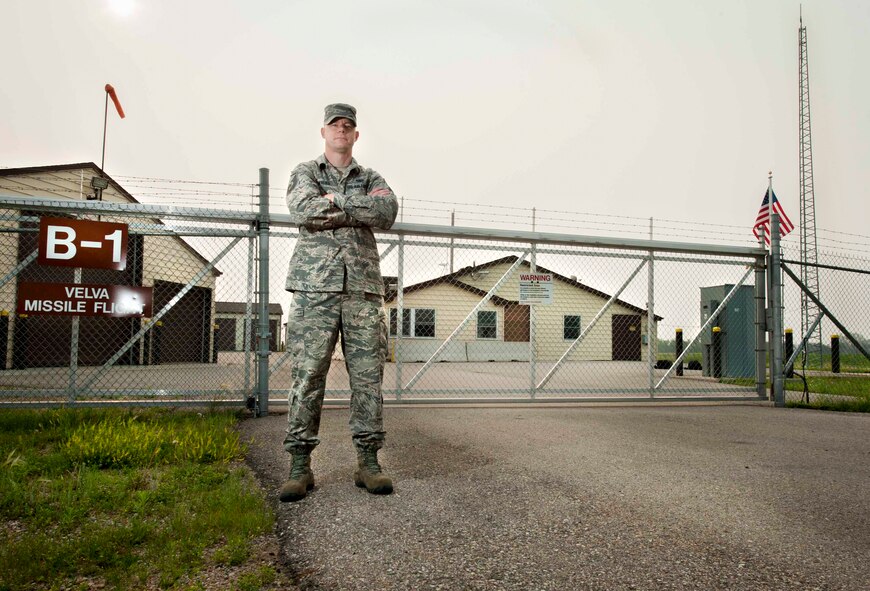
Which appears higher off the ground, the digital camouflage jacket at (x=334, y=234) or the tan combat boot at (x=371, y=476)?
the digital camouflage jacket at (x=334, y=234)

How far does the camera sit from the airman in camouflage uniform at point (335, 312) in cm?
321

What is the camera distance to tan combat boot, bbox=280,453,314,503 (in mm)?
2943

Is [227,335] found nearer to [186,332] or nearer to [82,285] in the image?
[186,332]

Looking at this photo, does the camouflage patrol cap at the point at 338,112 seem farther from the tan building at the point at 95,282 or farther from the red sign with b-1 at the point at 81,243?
the tan building at the point at 95,282

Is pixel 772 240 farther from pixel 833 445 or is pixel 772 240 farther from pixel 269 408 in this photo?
pixel 269 408

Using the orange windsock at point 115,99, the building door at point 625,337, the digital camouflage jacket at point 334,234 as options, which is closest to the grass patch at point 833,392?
the digital camouflage jacket at point 334,234

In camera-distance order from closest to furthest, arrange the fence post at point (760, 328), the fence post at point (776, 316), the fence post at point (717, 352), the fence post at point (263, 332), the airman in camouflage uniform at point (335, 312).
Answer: the airman in camouflage uniform at point (335, 312), the fence post at point (263, 332), the fence post at point (776, 316), the fence post at point (760, 328), the fence post at point (717, 352)

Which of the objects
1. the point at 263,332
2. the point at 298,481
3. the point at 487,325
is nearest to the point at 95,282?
the point at 263,332

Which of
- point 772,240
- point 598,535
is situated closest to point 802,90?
point 772,240

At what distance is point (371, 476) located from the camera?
10.3 feet

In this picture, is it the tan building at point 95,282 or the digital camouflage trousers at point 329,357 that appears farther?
the tan building at point 95,282

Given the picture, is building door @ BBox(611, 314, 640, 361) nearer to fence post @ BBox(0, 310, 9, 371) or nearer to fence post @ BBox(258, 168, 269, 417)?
fence post @ BBox(0, 310, 9, 371)

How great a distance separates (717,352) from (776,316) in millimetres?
5291

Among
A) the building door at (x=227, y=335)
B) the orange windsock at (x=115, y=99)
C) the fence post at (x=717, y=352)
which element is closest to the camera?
the fence post at (x=717, y=352)
